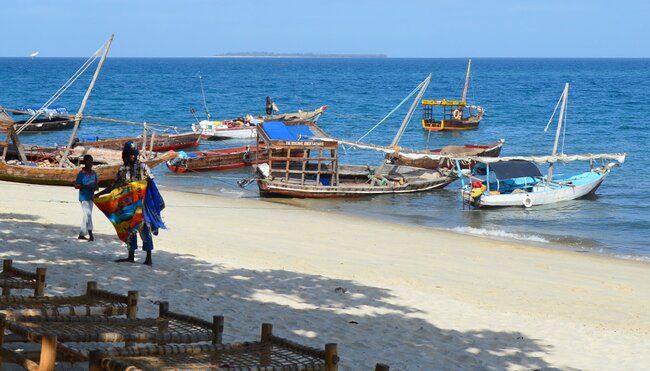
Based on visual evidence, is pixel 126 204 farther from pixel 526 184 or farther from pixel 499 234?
pixel 526 184

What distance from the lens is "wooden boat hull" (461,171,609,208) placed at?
87.3ft

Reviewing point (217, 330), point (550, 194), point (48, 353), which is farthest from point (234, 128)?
point (48, 353)

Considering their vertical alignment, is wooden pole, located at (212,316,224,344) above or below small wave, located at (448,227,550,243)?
above

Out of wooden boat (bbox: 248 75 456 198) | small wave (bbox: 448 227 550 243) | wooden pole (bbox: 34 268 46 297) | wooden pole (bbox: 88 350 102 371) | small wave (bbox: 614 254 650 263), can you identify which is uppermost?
wooden pole (bbox: 88 350 102 371)

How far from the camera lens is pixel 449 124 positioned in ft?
182

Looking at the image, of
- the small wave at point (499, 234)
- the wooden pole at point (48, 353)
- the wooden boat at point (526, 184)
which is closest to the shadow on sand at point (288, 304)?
the wooden pole at point (48, 353)

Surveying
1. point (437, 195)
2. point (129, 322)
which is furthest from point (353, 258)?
point (437, 195)

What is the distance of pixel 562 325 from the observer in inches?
434

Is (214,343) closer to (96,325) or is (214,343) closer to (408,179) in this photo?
(96,325)

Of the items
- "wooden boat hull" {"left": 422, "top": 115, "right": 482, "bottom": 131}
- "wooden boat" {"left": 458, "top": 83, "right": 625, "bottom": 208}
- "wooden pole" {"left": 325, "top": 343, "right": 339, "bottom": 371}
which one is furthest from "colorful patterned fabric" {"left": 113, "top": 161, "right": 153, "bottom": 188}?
"wooden boat hull" {"left": 422, "top": 115, "right": 482, "bottom": 131}

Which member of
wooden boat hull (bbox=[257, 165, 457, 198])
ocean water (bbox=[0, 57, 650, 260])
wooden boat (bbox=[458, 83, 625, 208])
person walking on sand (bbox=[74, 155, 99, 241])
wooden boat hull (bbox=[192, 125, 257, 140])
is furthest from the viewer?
wooden boat hull (bbox=[192, 125, 257, 140])

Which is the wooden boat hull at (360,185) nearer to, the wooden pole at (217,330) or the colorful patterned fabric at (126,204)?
the colorful patterned fabric at (126,204)

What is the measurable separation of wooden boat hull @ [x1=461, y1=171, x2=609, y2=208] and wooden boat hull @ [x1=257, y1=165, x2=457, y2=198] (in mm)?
2495

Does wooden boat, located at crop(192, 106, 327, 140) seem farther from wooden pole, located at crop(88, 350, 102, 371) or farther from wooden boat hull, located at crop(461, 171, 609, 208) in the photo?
wooden pole, located at crop(88, 350, 102, 371)
